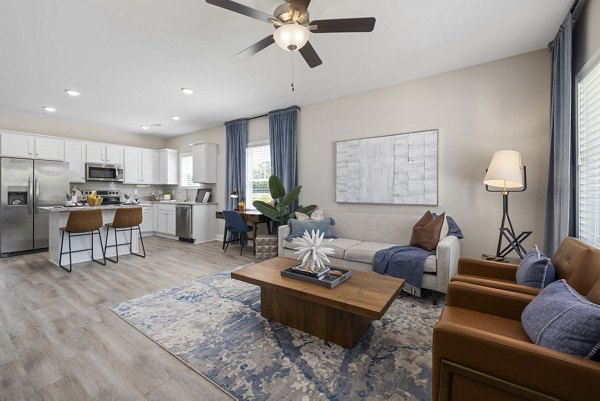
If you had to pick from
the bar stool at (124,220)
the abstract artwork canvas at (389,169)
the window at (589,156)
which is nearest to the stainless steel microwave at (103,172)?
the bar stool at (124,220)

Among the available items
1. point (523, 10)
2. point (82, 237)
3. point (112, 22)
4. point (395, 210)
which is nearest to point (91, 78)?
point (112, 22)

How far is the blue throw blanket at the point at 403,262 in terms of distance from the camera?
111 inches

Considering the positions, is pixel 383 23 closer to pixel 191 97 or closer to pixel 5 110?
pixel 191 97

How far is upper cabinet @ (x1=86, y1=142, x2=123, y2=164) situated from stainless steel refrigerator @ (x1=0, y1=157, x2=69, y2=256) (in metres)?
0.83

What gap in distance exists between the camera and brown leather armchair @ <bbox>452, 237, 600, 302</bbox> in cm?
142

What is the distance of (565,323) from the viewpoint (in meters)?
1.08

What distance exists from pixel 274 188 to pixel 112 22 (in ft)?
9.37

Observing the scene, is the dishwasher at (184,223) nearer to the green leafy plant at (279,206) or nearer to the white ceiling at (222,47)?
the green leafy plant at (279,206)

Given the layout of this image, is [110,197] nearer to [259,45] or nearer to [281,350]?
[259,45]

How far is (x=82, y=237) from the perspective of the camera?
4266 millimetres

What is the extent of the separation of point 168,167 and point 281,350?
645 cm

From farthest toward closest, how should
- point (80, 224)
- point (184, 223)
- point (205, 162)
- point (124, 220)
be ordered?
point (205, 162) → point (184, 223) → point (124, 220) → point (80, 224)

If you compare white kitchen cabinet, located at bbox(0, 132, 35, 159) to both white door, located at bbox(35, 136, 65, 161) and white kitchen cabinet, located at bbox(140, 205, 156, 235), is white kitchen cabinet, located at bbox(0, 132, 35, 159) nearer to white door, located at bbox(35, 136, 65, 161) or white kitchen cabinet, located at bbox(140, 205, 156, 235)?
white door, located at bbox(35, 136, 65, 161)

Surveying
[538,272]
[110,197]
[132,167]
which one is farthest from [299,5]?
[110,197]
